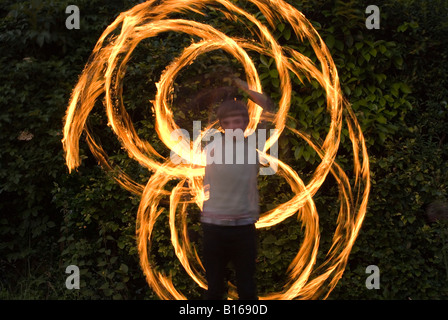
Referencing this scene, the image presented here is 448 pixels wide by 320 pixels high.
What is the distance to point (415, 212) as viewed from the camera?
4477mm

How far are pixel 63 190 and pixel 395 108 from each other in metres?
3.26

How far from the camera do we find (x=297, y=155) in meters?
4.47

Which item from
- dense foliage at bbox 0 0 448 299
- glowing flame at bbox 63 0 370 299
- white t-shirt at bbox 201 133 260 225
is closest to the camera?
white t-shirt at bbox 201 133 260 225

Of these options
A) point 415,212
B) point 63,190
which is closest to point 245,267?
point 415,212

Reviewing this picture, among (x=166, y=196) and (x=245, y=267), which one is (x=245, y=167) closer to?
(x=245, y=267)

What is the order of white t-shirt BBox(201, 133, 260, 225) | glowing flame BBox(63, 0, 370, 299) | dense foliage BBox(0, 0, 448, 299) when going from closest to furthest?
white t-shirt BBox(201, 133, 260, 225) → glowing flame BBox(63, 0, 370, 299) → dense foliage BBox(0, 0, 448, 299)

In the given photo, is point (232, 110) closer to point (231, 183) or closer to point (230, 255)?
point (231, 183)

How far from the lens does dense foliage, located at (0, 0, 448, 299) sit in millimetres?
4434

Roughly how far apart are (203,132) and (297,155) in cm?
89

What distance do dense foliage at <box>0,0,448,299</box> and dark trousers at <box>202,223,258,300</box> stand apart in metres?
1.09

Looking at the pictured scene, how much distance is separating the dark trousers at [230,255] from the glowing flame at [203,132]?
0.90 m

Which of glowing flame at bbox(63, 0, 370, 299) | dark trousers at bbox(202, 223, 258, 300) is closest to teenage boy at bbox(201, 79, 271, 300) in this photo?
dark trousers at bbox(202, 223, 258, 300)

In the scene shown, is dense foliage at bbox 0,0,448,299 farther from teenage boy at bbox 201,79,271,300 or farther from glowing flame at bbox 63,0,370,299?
teenage boy at bbox 201,79,271,300

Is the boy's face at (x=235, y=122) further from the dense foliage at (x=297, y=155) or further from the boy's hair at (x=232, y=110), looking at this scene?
the dense foliage at (x=297, y=155)
